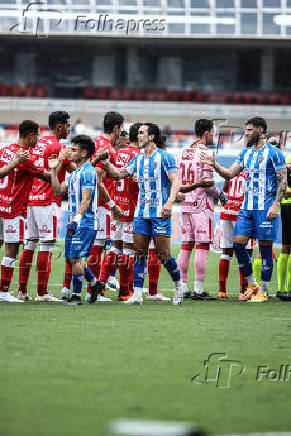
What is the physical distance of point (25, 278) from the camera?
1027 cm

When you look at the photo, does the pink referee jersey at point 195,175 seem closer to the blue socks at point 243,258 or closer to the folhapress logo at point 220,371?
the blue socks at point 243,258

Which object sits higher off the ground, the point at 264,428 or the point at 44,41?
the point at 44,41

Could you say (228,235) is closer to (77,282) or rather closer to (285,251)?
(285,251)

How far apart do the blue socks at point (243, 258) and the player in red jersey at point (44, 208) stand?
1.95m

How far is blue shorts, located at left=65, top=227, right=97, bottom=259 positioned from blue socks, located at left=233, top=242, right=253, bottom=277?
67.6 inches

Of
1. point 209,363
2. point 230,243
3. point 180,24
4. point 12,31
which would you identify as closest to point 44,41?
point 12,31

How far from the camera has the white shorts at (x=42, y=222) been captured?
33.2ft

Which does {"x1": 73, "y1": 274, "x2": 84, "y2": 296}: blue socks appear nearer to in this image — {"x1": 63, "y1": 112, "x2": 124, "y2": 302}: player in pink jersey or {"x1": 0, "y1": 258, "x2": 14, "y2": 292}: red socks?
{"x1": 63, "y1": 112, "x2": 124, "y2": 302}: player in pink jersey

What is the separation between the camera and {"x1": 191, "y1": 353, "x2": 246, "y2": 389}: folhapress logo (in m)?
5.61

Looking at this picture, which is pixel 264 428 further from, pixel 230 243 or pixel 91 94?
pixel 91 94

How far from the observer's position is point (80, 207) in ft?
31.5

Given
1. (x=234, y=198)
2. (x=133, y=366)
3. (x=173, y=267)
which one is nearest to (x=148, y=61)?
(x=234, y=198)

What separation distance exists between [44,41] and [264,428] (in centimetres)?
4475
